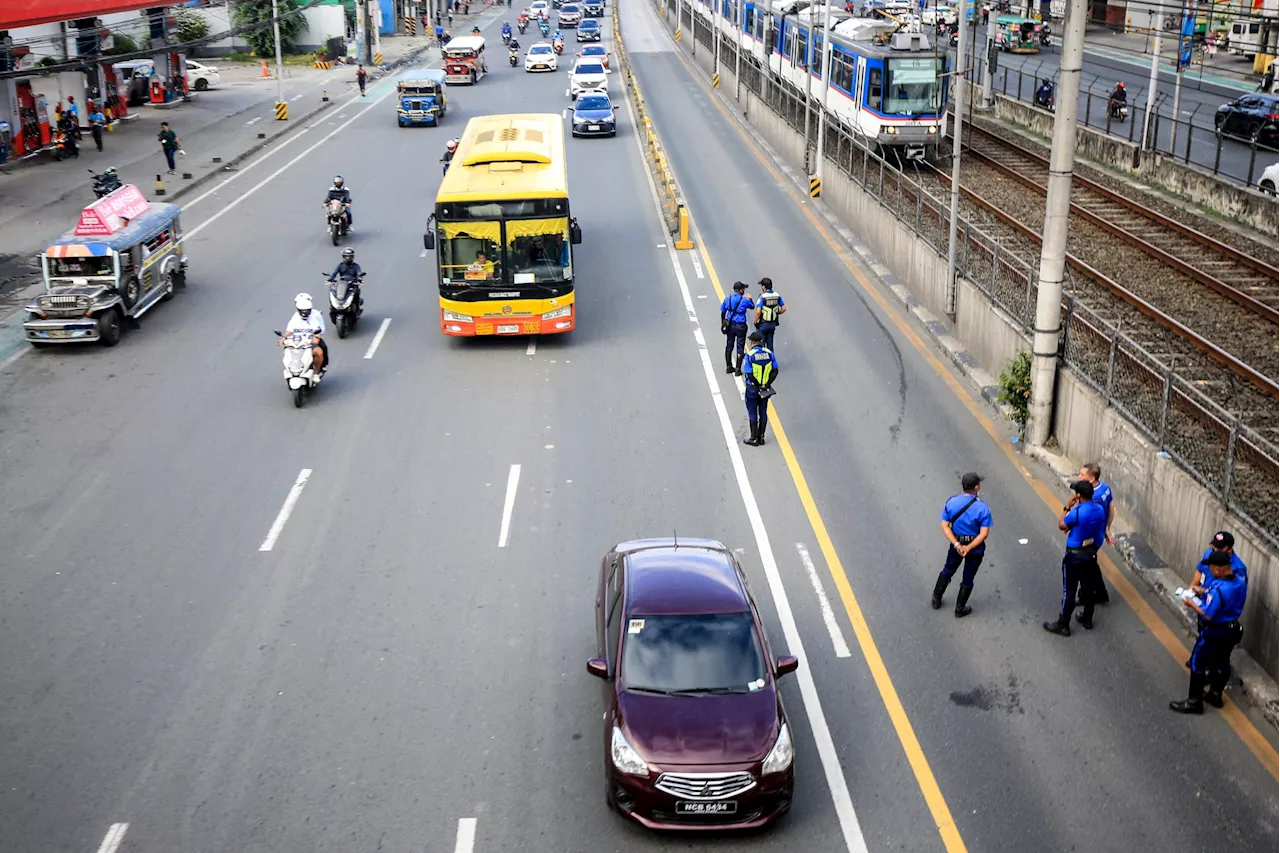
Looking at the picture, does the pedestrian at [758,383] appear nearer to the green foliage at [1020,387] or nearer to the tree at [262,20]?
the green foliage at [1020,387]

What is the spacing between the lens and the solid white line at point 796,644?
10445mm

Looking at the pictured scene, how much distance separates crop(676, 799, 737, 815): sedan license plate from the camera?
984 cm

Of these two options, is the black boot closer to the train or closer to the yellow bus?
the yellow bus

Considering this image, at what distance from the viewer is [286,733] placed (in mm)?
11617

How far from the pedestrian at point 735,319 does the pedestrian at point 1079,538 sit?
8.73 meters

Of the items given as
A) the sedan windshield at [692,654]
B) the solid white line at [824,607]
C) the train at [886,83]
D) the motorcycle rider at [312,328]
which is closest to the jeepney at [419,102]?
the train at [886,83]

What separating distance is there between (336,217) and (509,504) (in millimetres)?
16165

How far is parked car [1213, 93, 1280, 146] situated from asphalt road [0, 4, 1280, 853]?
849 inches

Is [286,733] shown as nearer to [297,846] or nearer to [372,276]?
[297,846]

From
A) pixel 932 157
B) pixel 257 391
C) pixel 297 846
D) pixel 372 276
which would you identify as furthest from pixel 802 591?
pixel 932 157

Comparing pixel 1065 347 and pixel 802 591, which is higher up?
pixel 1065 347

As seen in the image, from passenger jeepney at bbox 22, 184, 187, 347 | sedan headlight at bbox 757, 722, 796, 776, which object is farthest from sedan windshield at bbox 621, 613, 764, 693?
passenger jeepney at bbox 22, 184, 187, 347

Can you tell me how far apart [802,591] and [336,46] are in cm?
7081

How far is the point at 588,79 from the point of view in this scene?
51344 mm
